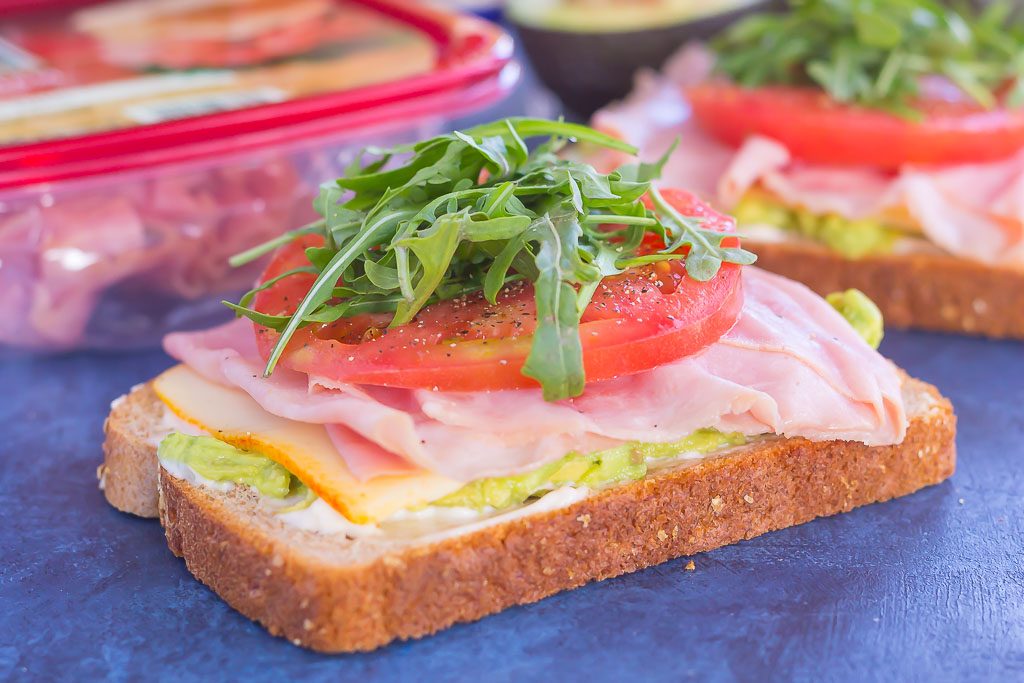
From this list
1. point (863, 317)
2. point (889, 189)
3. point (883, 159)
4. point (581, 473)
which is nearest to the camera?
point (581, 473)

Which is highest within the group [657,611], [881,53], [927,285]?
[881,53]

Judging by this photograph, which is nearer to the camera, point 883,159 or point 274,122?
point 274,122

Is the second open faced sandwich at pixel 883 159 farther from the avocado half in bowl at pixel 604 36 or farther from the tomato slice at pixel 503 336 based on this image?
the tomato slice at pixel 503 336

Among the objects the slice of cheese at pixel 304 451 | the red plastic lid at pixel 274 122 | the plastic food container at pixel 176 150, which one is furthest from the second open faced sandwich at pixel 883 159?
the slice of cheese at pixel 304 451

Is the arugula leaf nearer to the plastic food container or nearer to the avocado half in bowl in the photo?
the plastic food container

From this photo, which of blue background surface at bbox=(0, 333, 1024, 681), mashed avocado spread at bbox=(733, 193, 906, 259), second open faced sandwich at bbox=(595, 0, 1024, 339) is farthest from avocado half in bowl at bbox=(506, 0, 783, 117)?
blue background surface at bbox=(0, 333, 1024, 681)

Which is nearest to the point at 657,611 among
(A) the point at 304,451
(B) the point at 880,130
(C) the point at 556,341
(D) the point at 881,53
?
(C) the point at 556,341

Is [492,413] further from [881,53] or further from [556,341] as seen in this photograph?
[881,53]
